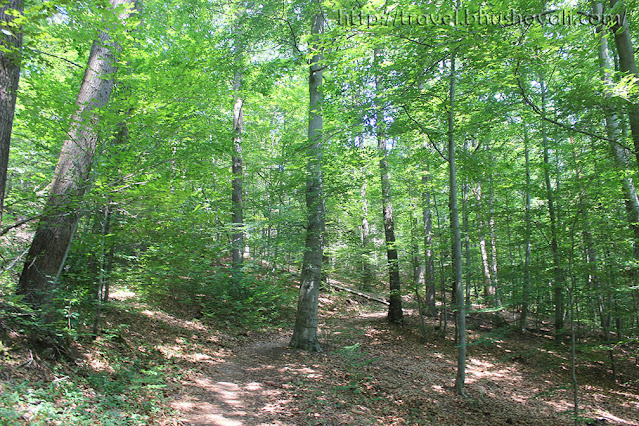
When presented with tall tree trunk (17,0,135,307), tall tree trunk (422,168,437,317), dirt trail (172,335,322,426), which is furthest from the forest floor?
tall tree trunk (422,168,437,317)

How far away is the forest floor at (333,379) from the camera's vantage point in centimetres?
474

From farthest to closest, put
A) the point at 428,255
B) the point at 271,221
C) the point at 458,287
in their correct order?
the point at 428,255, the point at 271,221, the point at 458,287

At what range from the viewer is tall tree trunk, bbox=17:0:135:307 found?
4.59m

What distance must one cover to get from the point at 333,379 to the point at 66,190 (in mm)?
5386

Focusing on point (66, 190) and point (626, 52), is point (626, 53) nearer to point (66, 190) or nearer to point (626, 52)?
point (626, 52)

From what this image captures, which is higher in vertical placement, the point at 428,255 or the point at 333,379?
the point at 428,255

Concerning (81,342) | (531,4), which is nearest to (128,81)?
(81,342)

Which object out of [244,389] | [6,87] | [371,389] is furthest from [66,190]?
[371,389]

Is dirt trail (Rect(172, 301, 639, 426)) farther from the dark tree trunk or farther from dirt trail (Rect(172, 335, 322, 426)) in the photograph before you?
the dark tree trunk

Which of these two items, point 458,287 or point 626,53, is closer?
point 626,53

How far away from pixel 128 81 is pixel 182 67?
2.94 ft

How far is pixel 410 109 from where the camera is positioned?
6770 mm

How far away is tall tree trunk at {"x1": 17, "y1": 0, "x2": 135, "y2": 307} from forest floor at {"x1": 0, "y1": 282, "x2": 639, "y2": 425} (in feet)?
3.63

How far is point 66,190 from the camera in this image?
4.90 metres
